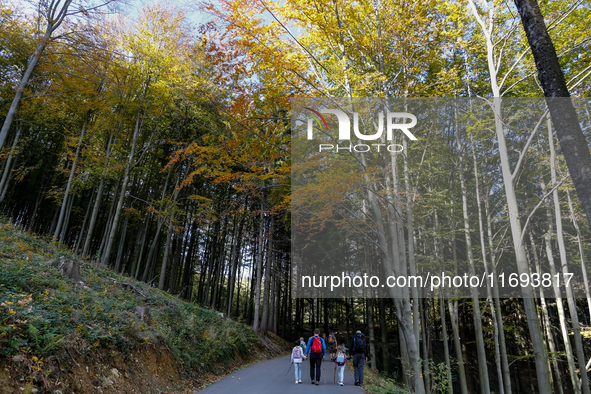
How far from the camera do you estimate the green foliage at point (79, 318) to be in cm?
412

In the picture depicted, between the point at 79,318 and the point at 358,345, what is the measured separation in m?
6.43

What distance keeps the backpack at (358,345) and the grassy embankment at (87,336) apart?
3.83m

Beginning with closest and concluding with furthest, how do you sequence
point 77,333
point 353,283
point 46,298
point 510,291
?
1. point 77,333
2. point 46,298
3. point 510,291
4. point 353,283

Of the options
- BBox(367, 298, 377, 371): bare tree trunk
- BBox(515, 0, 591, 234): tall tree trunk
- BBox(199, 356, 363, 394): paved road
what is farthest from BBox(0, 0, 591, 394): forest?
BBox(367, 298, 377, 371): bare tree trunk

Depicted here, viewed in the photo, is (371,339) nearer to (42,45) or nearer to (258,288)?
(258,288)

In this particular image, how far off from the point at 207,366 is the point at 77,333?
4599mm

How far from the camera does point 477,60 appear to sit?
37.4 feet

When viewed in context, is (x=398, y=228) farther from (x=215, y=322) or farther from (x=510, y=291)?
(x=510, y=291)

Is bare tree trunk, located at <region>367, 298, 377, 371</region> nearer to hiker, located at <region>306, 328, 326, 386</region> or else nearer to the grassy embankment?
hiker, located at <region>306, 328, 326, 386</region>

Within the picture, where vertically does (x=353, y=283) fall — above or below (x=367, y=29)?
below

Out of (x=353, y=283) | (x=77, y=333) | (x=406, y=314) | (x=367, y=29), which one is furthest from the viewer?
(x=353, y=283)

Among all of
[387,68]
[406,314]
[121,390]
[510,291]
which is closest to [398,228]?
[406,314]

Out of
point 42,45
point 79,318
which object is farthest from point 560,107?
point 42,45

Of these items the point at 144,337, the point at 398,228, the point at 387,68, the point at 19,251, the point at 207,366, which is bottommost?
the point at 207,366
